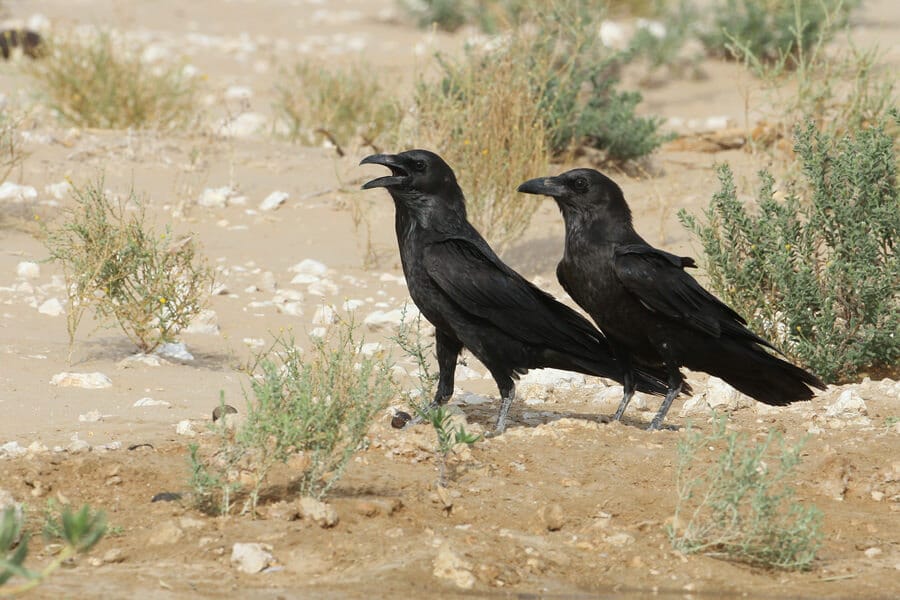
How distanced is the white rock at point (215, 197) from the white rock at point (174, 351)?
11.3 ft

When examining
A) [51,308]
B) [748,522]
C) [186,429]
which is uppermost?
[748,522]

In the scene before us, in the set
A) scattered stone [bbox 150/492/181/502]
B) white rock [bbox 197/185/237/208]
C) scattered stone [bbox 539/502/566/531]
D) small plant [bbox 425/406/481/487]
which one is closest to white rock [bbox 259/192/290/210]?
white rock [bbox 197/185/237/208]

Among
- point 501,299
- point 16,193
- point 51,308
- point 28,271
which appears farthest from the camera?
point 16,193

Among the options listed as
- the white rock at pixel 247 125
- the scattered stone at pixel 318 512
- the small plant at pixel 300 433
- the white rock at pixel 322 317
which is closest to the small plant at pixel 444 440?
the small plant at pixel 300 433

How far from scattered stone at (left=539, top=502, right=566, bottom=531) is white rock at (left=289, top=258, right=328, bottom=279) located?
4605 millimetres

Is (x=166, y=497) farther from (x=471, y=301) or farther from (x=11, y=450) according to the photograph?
(x=471, y=301)

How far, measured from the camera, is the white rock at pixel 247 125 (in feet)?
44.2

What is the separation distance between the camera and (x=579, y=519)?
16.8 ft

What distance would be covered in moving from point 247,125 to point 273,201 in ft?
10.7

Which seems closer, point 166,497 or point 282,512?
point 282,512

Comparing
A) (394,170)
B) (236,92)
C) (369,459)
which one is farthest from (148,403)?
(236,92)

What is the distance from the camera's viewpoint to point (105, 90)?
41.4ft

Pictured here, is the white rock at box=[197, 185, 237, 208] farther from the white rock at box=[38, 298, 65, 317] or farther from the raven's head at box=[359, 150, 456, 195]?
the raven's head at box=[359, 150, 456, 195]

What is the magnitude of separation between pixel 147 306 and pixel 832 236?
3914mm
